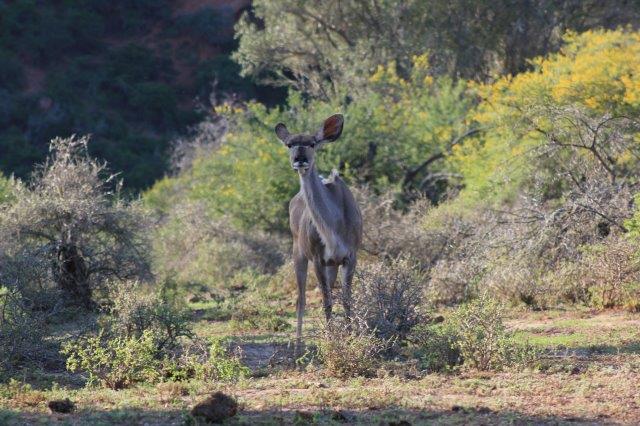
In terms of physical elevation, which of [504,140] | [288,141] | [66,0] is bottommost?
[288,141]

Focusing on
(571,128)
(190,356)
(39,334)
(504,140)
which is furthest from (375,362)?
(504,140)

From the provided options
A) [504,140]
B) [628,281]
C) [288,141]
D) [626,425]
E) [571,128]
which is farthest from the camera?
[504,140]

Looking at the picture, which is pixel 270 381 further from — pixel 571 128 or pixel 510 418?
pixel 571 128

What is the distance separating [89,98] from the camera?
4347 centimetres

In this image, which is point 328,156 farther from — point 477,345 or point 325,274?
point 477,345

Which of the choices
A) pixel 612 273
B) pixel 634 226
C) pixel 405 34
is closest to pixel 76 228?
pixel 612 273

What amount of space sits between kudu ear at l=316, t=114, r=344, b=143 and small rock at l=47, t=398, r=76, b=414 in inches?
164

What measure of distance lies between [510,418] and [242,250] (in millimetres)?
12295

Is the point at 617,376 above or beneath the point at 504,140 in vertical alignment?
beneath

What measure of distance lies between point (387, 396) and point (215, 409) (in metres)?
1.53

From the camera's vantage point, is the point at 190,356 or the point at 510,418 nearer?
the point at 510,418

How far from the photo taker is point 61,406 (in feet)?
27.6

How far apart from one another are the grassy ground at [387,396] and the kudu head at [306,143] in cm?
175

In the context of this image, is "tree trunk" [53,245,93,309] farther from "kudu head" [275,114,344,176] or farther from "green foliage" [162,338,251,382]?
"green foliage" [162,338,251,382]
